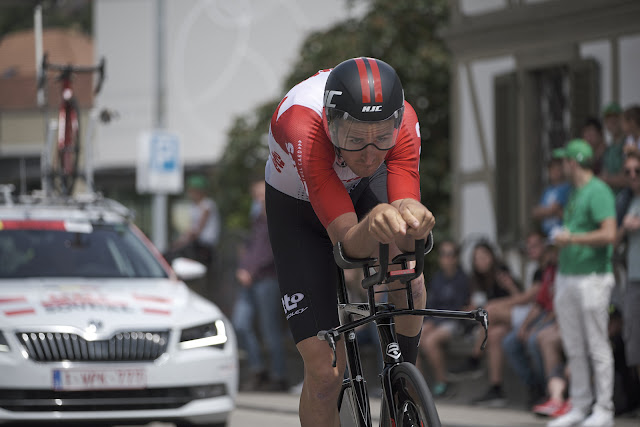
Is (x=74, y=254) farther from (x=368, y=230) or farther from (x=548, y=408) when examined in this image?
(x=368, y=230)

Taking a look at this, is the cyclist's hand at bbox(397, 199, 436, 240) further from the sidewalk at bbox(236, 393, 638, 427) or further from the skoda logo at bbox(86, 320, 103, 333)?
the sidewalk at bbox(236, 393, 638, 427)

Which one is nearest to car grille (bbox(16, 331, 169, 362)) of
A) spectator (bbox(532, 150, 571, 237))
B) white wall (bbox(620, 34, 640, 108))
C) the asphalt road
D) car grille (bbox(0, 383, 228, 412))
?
car grille (bbox(0, 383, 228, 412))

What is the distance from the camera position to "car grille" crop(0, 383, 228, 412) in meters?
7.48

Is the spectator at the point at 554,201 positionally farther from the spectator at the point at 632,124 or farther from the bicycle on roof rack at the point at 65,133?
the bicycle on roof rack at the point at 65,133

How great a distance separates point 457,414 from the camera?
1038 centimetres

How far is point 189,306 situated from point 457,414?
3.07m

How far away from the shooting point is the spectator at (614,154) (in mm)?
9961

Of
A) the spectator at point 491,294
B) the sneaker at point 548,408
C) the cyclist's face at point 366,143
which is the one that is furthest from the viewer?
the spectator at point 491,294

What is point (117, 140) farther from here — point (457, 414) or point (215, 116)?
point (457, 414)

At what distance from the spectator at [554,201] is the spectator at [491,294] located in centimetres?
58

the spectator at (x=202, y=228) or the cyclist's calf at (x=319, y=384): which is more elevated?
the spectator at (x=202, y=228)

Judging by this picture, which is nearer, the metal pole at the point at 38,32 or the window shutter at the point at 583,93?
the metal pole at the point at 38,32

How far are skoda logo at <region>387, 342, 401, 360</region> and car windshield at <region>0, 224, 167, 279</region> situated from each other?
4.74m

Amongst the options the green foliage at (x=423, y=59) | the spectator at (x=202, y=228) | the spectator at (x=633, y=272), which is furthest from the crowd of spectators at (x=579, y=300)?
the green foliage at (x=423, y=59)
